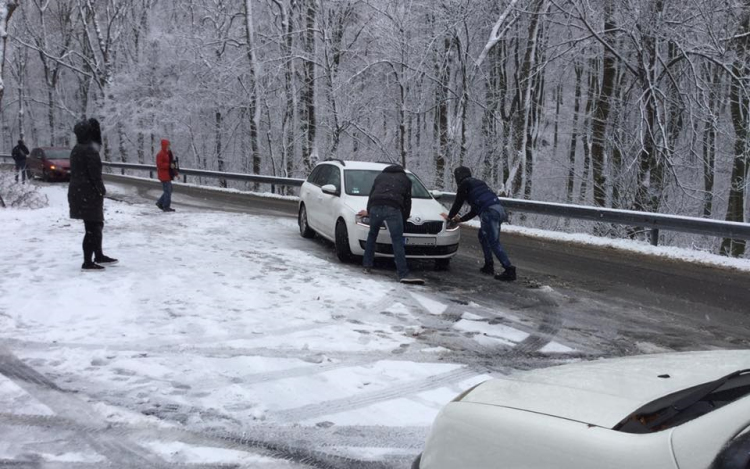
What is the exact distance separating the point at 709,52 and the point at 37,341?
632 inches

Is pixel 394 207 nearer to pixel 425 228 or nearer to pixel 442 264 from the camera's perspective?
pixel 425 228

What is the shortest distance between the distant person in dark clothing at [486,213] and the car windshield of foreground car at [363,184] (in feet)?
4.66

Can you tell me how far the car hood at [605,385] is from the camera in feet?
6.56

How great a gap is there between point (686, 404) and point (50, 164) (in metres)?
29.7

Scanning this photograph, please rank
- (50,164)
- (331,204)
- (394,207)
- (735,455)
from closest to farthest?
1. (735,455)
2. (394,207)
3. (331,204)
4. (50,164)

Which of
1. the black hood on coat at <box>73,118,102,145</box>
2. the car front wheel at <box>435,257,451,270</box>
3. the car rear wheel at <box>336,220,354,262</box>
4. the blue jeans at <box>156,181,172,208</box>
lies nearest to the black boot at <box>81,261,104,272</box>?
the black hood on coat at <box>73,118,102,145</box>

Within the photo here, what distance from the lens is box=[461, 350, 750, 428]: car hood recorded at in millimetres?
2000

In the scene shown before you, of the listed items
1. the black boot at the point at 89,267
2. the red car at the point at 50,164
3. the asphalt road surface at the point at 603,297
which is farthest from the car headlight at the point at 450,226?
the red car at the point at 50,164

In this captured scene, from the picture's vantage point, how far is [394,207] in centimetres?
850

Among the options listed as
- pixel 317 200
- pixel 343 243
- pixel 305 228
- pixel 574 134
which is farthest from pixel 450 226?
pixel 574 134

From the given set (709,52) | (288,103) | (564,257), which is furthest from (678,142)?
(288,103)

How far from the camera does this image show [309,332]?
5.92 metres

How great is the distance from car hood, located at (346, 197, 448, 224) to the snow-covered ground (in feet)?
3.55

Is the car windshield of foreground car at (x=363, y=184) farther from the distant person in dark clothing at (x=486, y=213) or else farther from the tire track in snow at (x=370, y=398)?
the tire track in snow at (x=370, y=398)
